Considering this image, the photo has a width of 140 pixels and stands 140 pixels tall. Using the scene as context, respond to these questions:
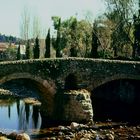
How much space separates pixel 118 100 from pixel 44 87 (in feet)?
40.5

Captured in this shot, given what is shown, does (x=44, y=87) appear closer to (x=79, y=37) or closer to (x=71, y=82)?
(x=71, y=82)

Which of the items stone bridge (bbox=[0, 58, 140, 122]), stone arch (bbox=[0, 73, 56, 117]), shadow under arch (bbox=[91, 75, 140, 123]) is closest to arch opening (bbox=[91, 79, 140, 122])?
shadow under arch (bbox=[91, 75, 140, 123])

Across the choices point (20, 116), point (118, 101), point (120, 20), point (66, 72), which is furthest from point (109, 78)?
Answer: point (120, 20)

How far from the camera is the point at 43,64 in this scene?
35000 mm

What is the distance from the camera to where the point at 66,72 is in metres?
36.4

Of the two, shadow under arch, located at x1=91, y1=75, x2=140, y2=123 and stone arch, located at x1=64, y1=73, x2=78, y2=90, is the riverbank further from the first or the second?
stone arch, located at x1=64, y1=73, x2=78, y2=90

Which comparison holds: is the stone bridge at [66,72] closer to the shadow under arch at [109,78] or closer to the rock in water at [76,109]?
the shadow under arch at [109,78]

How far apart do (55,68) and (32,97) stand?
16965 mm

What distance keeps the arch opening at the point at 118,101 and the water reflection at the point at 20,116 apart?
18.8 ft

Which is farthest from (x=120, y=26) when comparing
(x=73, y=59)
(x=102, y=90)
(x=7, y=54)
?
(x=7, y=54)

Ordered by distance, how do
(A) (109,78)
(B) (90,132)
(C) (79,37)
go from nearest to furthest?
(B) (90,132) < (A) (109,78) < (C) (79,37)

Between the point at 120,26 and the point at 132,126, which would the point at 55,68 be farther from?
the point at 120,26

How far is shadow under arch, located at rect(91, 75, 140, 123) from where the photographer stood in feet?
127

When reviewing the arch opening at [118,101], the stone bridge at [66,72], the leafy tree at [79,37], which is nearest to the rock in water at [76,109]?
the stone bridge at [66,72]
